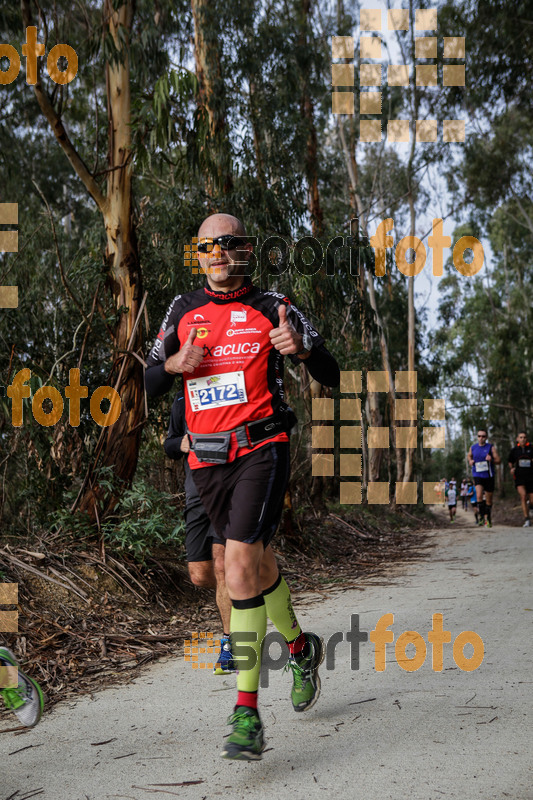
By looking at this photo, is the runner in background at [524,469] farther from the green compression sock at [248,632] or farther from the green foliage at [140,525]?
the green compression sock at [248,632]

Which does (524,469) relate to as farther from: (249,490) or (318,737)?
(249,490)

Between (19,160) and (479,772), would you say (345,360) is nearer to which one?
(19,160)

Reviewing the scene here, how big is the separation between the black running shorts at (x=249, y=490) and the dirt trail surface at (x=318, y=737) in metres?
0.79

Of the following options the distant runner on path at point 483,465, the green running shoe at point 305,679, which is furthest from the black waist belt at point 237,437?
the distant runner on path at point 483,465

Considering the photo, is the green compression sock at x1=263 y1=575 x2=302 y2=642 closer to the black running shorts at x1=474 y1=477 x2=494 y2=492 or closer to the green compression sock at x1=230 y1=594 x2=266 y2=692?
the green compression sock at x1=230 y1=594 x2=266 y2=692

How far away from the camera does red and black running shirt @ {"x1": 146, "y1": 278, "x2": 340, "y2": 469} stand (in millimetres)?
3100

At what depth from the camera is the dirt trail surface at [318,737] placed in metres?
2.57

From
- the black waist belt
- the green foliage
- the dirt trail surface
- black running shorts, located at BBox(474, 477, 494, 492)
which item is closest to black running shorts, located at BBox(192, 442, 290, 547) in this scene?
the black waist belt

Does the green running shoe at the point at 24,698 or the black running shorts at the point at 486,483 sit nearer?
the green running shoe at the point at 24,698

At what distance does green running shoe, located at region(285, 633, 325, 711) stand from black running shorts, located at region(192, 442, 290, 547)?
0.54 m

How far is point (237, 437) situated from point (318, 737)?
3.88 feet

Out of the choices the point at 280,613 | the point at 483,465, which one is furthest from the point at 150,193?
the point at 280,613

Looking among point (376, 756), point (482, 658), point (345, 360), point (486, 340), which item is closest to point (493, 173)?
point (345, 360)

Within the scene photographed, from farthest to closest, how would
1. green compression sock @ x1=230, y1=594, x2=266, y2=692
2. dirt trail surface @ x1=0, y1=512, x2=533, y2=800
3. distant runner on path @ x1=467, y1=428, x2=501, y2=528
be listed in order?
distant runner on path @ x1=467, y1=428, x2=501, y2=528
green compression sock @ x1=230, y1=594, x2=266, y2=692
dirt trail surface @ x1=0, y1=512, x2=533, y2=800
